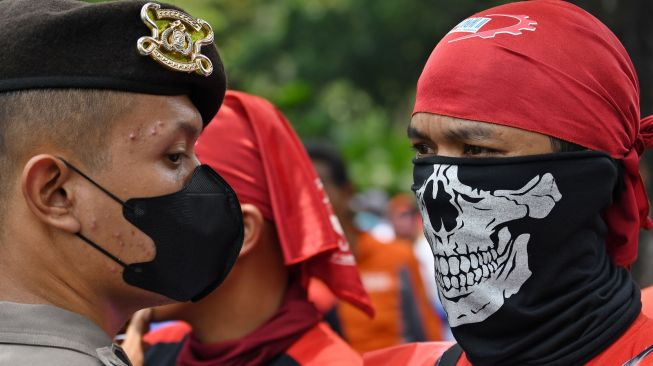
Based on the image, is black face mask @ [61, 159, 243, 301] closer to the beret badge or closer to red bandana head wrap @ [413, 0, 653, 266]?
the beret badge

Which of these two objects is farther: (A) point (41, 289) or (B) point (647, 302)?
(B) point (647, 302)

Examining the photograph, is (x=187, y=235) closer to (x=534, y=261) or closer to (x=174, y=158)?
(x=174, y=158)

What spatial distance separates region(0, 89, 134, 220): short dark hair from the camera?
210 cm

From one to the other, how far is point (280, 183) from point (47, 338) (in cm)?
138

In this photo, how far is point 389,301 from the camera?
709 centimetres

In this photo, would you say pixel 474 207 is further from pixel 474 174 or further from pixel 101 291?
pixel 101 291

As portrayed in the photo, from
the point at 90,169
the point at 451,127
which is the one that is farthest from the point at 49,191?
the point at 451,127

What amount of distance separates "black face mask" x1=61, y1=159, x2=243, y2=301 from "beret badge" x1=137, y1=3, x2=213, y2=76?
292 millimetres

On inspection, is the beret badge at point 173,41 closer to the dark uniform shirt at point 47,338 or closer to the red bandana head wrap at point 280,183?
A: the dark uniform shirt at point 47,338

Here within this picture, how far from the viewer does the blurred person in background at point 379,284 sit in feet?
21.4

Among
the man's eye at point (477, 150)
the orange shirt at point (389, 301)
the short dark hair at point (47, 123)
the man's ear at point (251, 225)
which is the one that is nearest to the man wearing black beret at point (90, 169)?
the short dark hair at point (47, 123)

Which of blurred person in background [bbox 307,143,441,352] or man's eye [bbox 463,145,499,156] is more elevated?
man's eye [bbox 463,145,499,156]

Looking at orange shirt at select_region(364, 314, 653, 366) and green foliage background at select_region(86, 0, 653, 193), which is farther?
green foliage background at select_region(86, 0, 653, 193)

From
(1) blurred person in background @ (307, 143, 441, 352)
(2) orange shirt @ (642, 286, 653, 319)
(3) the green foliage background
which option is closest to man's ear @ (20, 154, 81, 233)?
(2) orange shirt @ (642, 286, 653, 319)
